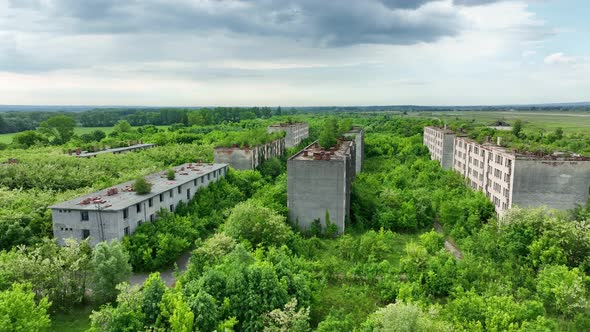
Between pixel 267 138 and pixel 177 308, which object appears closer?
pixel 177 308

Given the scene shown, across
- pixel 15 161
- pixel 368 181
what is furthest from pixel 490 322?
pixel 15 161

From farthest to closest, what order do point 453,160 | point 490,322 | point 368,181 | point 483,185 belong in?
point 453,160
point 368,181
point 483,185
point 490,322

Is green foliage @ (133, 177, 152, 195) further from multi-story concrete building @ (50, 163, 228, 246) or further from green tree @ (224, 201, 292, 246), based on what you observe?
green tree @ (224, 201, 292, 246)

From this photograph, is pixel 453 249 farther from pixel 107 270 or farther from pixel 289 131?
pixel 289 131

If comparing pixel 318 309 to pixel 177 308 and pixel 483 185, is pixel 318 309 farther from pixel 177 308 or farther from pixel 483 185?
pixel 483 185

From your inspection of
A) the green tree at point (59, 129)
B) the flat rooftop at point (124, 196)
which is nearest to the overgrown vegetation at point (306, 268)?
the flat rooftop at point (124, 196)

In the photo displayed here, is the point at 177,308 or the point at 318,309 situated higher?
the point at 177,308

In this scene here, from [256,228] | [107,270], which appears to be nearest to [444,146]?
[256,228]
